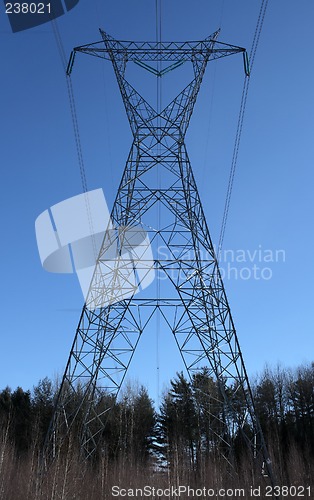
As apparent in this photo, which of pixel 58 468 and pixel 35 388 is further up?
pixel 35 388

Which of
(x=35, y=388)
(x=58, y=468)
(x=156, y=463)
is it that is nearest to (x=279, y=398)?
(x=156, y=463)

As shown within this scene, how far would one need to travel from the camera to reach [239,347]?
16141mm

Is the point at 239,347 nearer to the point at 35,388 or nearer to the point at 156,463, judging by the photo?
the point at 156,463

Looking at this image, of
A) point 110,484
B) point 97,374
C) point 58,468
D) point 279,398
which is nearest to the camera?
point 58,468

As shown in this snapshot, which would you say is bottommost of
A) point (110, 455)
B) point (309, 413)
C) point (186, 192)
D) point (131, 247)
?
point (110, 455)

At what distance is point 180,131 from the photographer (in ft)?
63.1

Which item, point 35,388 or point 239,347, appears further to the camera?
point 35,388

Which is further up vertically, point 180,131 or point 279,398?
point 180,131

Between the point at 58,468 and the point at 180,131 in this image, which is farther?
the point at 180,131

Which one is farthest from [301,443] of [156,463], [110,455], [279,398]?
[110,455]

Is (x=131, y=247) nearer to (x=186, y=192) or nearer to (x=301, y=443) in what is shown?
(x=186, y=192)

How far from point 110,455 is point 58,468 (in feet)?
75.5

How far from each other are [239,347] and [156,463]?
24.9 m

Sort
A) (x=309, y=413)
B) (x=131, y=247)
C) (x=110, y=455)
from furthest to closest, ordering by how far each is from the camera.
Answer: (x=309, y=413) < (x=110, y=455) < (x=131, y=247)
